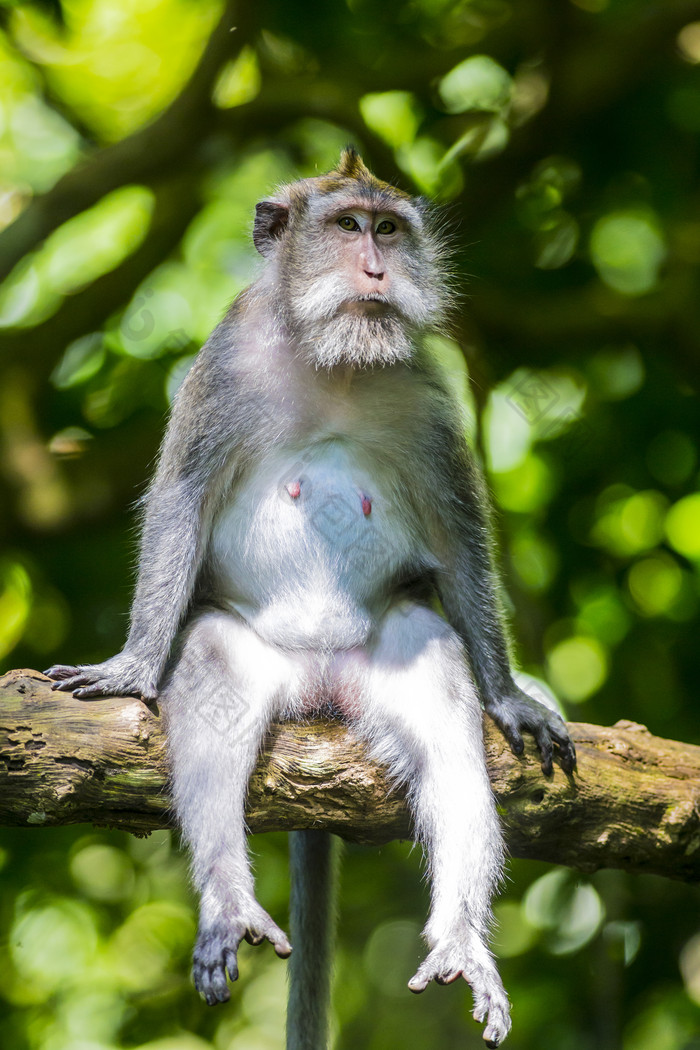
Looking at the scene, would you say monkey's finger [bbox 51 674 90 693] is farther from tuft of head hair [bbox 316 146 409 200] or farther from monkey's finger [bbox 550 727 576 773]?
tuft of head hair [bbox 316 146 409 200]

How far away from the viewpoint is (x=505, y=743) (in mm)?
4805

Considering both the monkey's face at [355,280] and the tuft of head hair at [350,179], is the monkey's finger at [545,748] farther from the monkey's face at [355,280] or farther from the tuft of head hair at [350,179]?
the tuft of head hair at [350,179]

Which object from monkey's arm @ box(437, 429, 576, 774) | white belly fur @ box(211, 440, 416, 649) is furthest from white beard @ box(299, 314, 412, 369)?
monkey's arm @ box(437, 429, 576, 774)

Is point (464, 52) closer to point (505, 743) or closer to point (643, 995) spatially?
point (505, 743)

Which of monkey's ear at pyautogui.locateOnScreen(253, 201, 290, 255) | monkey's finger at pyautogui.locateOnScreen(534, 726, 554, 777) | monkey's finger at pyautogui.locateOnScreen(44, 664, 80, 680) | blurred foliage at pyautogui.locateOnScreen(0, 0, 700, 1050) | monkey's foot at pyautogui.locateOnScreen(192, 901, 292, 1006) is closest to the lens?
monkey's foot at pyautogui.locateOnScreen(192, 901, 292, 1006)

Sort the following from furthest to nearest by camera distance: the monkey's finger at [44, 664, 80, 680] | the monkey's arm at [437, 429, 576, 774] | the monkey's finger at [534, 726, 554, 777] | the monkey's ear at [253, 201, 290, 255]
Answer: the monkey's ear at [253, 201, 290, 255] → the monkey's arm at [437, 429, 576, 774] → the monkey's finger at [534, 726, 554, 777] → the monkey's finger at [44, 664, 80, 680]

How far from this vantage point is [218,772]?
4.09 meters

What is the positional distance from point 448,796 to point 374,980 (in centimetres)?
373

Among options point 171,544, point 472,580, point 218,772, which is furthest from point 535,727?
point 171,544

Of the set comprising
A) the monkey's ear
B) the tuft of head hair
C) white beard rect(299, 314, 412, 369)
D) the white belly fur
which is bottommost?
the white belly fur

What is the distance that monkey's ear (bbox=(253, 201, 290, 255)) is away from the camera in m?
5.22

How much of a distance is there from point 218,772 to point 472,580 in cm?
168

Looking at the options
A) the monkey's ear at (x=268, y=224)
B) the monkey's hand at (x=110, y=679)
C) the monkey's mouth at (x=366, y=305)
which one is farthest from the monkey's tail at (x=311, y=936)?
the monkey's ear at (x=268, y=224)

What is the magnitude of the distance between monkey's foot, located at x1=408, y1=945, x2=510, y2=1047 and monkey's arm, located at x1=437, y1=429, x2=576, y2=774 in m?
1.23
